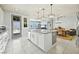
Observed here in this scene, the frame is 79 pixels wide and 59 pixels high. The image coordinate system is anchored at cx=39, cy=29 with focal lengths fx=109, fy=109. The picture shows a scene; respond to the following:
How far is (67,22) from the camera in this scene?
7.44 ft

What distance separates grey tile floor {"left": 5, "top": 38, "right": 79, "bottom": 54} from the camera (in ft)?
7.17

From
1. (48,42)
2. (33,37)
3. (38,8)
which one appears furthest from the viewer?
(33,37)

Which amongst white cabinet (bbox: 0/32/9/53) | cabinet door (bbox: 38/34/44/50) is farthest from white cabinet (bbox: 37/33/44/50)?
white cabinet (bbox: 0/32/9/53)

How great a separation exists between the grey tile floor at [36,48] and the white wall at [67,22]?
0.30 meters

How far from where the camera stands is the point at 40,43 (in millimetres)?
2406

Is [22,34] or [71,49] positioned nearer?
[71,49]

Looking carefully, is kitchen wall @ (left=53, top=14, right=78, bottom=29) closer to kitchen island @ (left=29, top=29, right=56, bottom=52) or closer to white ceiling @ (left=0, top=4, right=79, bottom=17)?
white ceiling @ (left=0, top=4, right=79, bottom=17)

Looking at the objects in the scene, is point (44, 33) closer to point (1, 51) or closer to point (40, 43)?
point (40, 43)

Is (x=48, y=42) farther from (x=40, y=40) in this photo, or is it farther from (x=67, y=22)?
(x=67, y=22)

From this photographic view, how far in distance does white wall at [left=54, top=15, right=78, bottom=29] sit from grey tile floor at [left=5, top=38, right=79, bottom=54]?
0.30m

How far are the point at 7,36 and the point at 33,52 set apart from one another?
641 mm

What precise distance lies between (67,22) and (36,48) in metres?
0.85

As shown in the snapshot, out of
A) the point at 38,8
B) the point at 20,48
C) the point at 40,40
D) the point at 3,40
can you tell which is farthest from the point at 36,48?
the point at 38,8
